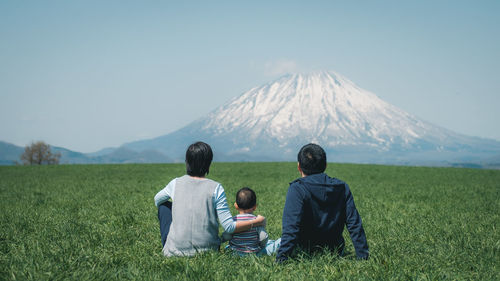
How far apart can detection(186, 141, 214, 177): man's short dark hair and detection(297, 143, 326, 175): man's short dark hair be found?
1.17 m

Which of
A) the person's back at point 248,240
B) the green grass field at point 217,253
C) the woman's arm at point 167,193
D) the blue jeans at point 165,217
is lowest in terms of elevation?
the green grass field at point 217,253

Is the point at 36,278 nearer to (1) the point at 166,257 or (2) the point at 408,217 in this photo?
(1) the point at 166,257

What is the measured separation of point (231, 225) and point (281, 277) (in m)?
0.98

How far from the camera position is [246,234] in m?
5.26

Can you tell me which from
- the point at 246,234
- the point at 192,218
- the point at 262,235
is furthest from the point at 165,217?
the point at 262,235

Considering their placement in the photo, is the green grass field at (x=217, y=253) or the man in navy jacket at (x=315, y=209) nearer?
the green grass field at (x=217, y=253)

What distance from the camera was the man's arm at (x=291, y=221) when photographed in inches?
188

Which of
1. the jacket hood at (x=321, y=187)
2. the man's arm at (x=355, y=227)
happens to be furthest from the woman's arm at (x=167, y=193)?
the man's arm at (x=355, y=227)

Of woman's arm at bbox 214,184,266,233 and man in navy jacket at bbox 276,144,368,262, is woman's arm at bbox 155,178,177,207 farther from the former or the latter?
man in navy jacket at bbox 276,144,368,262

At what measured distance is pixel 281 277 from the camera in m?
4.27

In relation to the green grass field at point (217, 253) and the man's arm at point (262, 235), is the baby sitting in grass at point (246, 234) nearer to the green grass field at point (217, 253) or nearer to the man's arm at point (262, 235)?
the man's arm at point (262, 235)

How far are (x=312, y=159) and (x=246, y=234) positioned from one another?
140 cm

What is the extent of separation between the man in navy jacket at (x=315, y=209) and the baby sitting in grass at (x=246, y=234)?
1.65 ft

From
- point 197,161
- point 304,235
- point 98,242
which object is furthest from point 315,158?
point 98,242
